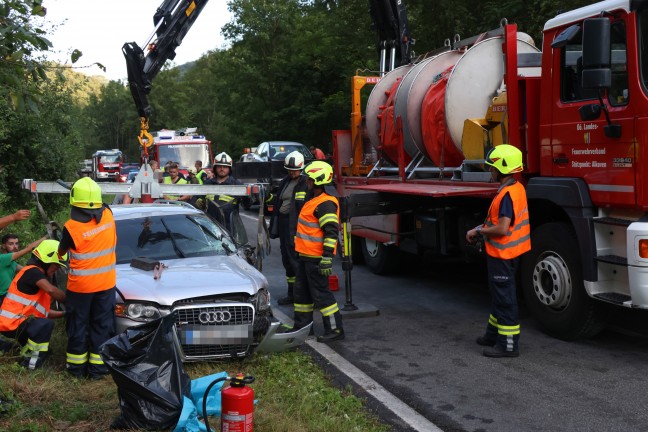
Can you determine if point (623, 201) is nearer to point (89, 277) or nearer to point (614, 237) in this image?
point (614, 237)

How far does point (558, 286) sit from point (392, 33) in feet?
22.2

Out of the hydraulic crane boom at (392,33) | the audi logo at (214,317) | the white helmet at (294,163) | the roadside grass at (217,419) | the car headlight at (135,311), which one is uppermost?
the hydraulic crane boom at (392,33)

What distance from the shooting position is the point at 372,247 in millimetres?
11141

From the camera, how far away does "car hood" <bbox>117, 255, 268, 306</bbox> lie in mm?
6055

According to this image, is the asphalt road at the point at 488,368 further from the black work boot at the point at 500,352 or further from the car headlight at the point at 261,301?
the car headlight at the point at 261,301

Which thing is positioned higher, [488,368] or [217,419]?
[217,419]

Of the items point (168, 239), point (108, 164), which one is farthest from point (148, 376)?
point (108, 164)

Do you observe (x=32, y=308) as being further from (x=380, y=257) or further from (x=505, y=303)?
(x=380, y=257)

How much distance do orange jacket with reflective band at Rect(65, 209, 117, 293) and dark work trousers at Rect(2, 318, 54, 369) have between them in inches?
17.3

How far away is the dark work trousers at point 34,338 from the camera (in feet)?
19.7

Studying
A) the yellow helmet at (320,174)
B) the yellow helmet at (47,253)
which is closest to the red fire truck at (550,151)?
the yellow helmet at (320,174)

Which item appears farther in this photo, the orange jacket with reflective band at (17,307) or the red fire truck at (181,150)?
the red fire truck at (181,150)

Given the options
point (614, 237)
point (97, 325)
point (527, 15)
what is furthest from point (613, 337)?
point (527, 15)

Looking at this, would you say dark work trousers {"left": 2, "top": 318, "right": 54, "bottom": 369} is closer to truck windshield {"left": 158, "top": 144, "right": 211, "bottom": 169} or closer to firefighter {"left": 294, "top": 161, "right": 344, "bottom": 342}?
firefighter {"left": 294, "top": 161, "right": 344, "bottom": 342}
